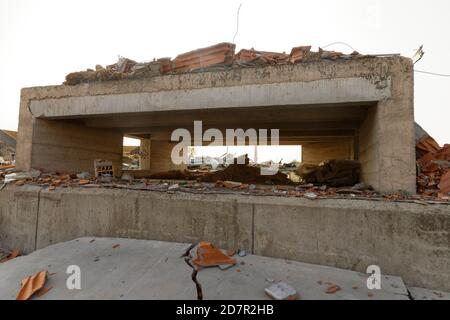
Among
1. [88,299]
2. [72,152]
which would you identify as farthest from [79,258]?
[72,152]

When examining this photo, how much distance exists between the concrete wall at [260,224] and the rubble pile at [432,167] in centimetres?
82

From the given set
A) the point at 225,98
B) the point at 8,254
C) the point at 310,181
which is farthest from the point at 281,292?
the point at 8,254

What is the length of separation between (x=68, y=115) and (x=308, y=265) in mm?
4876

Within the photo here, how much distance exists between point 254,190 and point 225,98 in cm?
154

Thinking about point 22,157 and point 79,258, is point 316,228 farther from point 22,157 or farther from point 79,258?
point 22,157

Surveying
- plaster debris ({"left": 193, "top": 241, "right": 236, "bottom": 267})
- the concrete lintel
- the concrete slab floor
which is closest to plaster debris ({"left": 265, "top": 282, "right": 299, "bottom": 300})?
the concrete slab floor

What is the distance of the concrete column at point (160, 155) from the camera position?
1030 cm

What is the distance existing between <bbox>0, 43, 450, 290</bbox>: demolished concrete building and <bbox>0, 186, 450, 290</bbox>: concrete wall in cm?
1

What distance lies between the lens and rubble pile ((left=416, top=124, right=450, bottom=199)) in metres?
3.09

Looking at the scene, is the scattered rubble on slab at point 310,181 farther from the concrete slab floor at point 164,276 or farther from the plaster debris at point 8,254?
the plaster debris at point 8,254

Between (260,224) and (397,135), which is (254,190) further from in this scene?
(397,135)

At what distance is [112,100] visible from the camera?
4.15 meters

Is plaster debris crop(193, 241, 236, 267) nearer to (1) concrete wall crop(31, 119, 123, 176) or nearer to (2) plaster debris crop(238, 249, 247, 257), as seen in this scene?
(2) plaster debris crop(238, 249, 247, 257)

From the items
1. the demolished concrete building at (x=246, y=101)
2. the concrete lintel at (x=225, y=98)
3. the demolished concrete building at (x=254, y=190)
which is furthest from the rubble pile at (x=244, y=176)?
the concrete lintel at (x=225, y=98)
